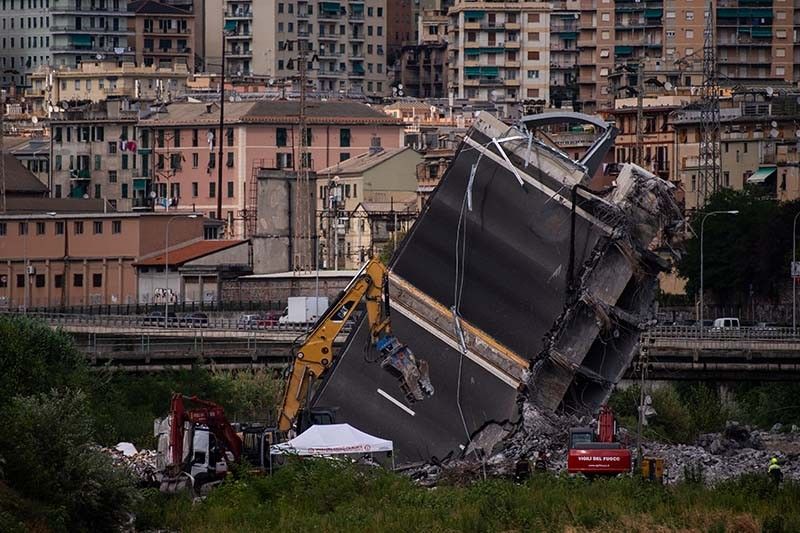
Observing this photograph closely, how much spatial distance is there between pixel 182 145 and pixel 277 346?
6408cm

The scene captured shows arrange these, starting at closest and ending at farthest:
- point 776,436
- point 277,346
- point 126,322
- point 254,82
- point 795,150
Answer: point 776,436, point 277,346, point 126,322, point 795,150, point 254,82

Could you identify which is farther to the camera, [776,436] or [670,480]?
[776,436]

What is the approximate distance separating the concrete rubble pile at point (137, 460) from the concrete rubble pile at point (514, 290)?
13.4 feet

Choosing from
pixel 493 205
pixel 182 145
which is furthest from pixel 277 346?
pixel 182 145

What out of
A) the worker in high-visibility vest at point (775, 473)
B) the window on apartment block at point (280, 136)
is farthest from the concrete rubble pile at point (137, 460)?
the window on apartment block at point (280, 136)

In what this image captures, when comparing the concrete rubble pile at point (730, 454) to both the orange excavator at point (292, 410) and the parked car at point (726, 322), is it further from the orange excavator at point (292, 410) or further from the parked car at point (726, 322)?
the parked car at point (726, 322)

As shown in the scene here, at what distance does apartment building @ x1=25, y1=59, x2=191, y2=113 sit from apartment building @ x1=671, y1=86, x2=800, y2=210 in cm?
4957

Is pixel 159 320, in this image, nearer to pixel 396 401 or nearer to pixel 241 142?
pixel 396 401

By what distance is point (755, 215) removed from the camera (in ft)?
380

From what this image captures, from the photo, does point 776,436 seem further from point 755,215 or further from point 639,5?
point 639,5

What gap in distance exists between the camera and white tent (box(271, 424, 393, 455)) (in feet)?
209

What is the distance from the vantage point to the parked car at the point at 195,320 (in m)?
100

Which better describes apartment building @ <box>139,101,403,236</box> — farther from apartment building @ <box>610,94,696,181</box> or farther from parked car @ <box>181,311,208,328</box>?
parked car @ <box>181,311,208,328</box>

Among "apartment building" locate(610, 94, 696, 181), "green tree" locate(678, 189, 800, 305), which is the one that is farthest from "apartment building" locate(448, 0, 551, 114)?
"green tree" locate(678, 189, 800, 305)
